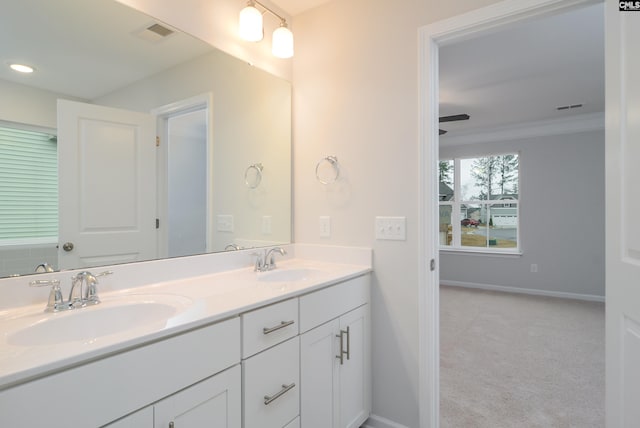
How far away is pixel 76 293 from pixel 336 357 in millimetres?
1046

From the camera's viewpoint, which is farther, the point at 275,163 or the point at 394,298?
the point at 275,163

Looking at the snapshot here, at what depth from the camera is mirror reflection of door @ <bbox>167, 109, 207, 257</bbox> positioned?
153 cm

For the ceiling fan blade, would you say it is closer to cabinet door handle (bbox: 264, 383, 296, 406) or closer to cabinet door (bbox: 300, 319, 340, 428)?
cabinet door (bbox: 300, 319, 340, 428)

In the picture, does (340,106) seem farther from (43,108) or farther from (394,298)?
(43,108)

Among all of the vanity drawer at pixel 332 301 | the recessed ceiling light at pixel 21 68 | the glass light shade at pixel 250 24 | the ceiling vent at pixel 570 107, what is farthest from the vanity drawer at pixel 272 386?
the ceiling vent at pixel 570 107

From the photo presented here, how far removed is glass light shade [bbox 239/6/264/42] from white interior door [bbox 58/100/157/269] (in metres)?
0.66

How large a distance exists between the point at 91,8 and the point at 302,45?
1.15m

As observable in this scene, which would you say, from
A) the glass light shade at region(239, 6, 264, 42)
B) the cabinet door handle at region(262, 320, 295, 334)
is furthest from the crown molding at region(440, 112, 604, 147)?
the cabinet door handle at region(262, 320, 295, 334)

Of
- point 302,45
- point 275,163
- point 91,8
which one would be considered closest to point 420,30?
point 302,45

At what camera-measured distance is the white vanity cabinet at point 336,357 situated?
4.40 ft

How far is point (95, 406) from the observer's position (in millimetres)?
720

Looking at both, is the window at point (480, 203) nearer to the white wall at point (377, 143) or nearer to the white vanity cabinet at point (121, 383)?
the white wall at point (377, 143)

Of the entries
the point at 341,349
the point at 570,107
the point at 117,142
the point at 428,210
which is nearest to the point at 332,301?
the point at 341,349

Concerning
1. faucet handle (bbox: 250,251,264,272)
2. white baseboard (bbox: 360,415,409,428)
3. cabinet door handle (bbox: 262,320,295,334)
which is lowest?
white baseboard (bbox: 360,415,409,428)
